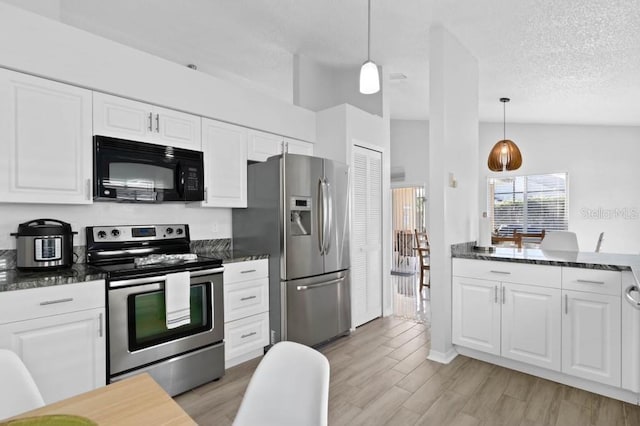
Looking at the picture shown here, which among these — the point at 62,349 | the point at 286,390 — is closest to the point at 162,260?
the point at 62,349

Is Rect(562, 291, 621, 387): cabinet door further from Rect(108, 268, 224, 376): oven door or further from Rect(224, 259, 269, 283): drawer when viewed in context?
Rect(108, 268, 224, 376): oven door

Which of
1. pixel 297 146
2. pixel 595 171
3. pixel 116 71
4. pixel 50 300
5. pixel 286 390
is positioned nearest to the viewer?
pixel 286 390

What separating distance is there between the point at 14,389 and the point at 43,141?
1705 mm

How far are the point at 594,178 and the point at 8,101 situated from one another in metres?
7.76

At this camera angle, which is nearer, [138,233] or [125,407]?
[125,407]

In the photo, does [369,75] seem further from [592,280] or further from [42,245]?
[42,245]

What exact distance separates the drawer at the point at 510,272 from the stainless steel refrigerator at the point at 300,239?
1167 millimetres

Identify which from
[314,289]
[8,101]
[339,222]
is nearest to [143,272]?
[8,101]

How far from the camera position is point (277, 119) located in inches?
138

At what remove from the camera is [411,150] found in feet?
23.3

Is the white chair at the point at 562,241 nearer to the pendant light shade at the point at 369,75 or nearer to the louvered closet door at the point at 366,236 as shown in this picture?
the louvered closet door at the point at 366,236

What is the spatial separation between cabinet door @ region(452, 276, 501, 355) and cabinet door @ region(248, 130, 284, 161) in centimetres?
218

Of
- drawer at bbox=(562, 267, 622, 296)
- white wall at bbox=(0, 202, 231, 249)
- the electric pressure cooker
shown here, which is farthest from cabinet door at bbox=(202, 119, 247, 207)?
drawer at bbox=(562, 267, 622, 296)

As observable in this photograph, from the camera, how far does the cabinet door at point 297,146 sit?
3617 mm
